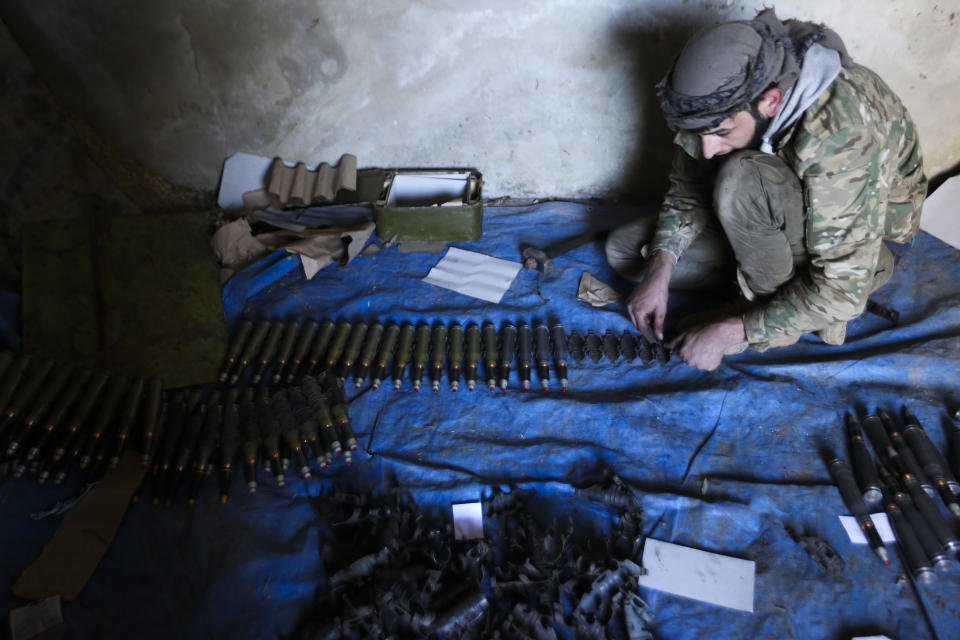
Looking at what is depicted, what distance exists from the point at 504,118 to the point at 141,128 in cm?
248

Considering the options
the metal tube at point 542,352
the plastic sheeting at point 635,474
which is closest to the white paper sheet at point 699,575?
the plastic sheeting at point 635,474

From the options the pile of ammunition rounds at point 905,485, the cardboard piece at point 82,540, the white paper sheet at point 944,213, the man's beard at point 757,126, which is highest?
the man's beard at point 757,126

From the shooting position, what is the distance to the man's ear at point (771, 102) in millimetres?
1982

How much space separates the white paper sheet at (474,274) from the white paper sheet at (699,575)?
1.60m

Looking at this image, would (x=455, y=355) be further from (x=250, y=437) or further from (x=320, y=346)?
(x=250, y=437)

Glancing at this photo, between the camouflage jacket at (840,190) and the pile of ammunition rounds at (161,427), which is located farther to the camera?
the pile of ammunition rounds at (161,427)

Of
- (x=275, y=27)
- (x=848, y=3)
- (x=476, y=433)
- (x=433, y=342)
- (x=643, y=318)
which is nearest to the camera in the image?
(x=476, y=433)

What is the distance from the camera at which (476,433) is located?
2.49 m

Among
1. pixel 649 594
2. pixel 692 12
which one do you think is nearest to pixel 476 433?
pixel 649 594

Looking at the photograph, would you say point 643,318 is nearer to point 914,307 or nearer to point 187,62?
point 914,307

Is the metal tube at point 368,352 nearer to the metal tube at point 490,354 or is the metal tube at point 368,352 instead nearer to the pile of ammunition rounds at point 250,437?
the pile of ammunition rounds at point 250,437

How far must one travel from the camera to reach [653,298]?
105 inches

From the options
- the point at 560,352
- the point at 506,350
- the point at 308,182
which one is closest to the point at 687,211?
the point at 560,352

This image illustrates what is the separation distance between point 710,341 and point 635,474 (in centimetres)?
67
